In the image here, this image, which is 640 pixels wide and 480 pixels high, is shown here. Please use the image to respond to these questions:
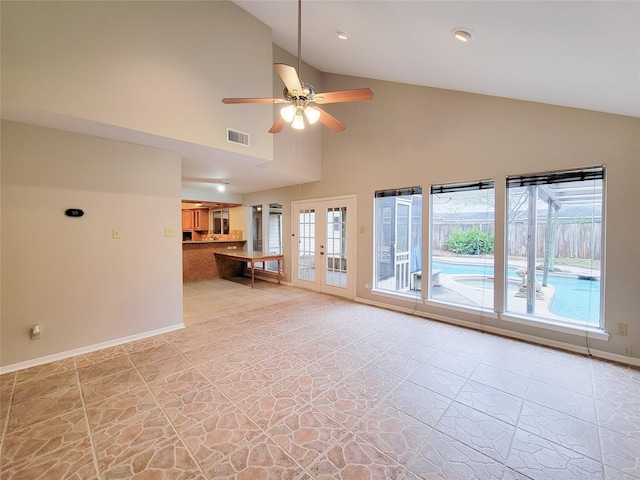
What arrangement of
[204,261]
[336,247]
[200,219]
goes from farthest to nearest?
[200,219] < [204,261] < [336,247]

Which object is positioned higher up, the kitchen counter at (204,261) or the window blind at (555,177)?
the window blind at (555,177)

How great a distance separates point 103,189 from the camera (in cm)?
307

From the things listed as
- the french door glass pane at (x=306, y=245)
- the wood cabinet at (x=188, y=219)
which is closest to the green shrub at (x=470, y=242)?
the french door glass pane at (x=306, y=245)

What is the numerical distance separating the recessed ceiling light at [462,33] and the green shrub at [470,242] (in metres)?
2.39

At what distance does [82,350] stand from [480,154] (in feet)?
17.8

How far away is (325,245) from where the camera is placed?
5750mm

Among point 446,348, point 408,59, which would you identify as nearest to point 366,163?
point 408,59

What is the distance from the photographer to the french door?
5285 millimetres

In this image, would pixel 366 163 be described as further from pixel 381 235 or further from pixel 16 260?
pixel 16 260

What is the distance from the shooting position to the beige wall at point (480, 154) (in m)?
2.74

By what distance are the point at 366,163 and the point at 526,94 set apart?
7.92 feet

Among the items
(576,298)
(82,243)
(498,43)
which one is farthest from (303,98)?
(576,298)

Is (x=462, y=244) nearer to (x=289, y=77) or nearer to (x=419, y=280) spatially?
(x=419, y=280)

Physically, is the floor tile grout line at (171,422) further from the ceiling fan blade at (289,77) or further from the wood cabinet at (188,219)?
the wood cabinet at (188,219)
